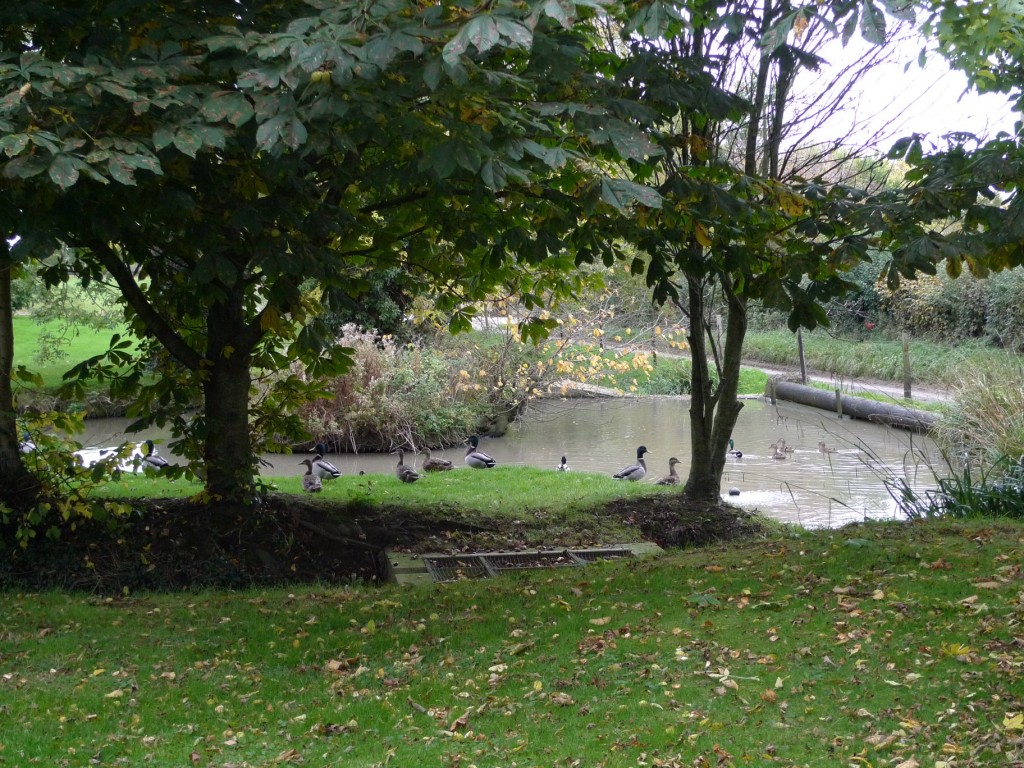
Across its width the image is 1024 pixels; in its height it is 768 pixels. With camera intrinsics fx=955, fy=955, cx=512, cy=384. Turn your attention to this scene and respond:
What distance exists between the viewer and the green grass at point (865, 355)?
2392cm

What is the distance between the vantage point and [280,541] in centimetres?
818

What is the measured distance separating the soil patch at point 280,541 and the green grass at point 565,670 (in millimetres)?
644

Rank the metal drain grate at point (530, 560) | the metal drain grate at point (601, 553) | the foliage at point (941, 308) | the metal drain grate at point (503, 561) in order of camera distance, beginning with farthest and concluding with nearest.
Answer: the foliage at point (941, 308)
the metal drain grate at point (601, 553)
the metal drain grate at point (530, 560)
the metal drain grate at point (503, 561)

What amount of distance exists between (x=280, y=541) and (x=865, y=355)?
21586mm

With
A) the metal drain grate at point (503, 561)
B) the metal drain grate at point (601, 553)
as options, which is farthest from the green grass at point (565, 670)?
the metal drain grate at point (601, 553)

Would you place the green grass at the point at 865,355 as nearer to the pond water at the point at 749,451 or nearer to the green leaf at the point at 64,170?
the pond water at the point at 749,451

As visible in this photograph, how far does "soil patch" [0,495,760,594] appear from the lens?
760 cm

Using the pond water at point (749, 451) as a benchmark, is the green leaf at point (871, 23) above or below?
above

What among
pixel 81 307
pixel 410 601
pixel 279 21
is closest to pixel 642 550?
pixel 410 601

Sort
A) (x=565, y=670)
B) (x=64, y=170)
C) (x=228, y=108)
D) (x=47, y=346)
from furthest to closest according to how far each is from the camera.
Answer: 1. (x=47, y=346)
2. (x=565, y=670)
3. (x=228, y=108)
4. (x=64, y=170)

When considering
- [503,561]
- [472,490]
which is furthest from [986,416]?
[503,561]

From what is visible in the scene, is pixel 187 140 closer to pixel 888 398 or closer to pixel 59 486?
pixel 59 486

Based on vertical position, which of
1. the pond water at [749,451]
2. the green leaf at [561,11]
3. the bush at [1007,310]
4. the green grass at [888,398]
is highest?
the green leaf at [561,11]

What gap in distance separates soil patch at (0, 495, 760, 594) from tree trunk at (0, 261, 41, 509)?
0.36m
